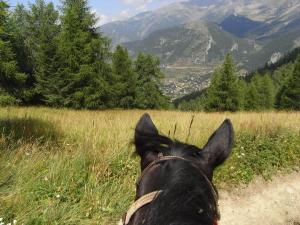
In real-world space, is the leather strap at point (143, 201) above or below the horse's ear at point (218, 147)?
below

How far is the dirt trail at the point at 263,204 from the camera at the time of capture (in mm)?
6699

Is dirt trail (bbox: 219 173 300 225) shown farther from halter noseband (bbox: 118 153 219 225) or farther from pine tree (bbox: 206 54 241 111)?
pine tree (bbox: 206 54 241 111)

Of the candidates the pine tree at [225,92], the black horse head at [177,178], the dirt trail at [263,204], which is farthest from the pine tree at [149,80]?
the black horse head at [177,178]

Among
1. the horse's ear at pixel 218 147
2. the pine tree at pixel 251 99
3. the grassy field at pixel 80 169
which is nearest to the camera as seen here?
the horse's ear at pixel 218 147

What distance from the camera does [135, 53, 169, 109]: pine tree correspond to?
148 feet

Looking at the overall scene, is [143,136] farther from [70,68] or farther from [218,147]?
[70,68]

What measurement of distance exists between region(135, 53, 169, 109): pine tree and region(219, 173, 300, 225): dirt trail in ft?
120

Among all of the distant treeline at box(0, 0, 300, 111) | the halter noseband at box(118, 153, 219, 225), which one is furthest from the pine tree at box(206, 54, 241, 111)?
the halter noseband at box(118, 153, 219, 225)

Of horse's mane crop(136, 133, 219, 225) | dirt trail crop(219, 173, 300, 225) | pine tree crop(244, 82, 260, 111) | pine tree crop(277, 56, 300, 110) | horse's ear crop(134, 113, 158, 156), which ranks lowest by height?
pine tree crop(244, 82, 260, 111)

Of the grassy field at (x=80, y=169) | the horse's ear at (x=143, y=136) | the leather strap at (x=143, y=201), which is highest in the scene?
the horse's ear at (x=143, y=136)

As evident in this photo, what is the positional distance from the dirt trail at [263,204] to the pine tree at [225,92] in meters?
32.1

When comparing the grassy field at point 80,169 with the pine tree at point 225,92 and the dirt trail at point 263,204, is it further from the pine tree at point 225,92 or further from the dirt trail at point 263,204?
the pine tree at point 225,92

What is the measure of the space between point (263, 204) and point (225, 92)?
33136 mm

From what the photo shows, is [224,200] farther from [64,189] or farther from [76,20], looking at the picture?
[76,20]
